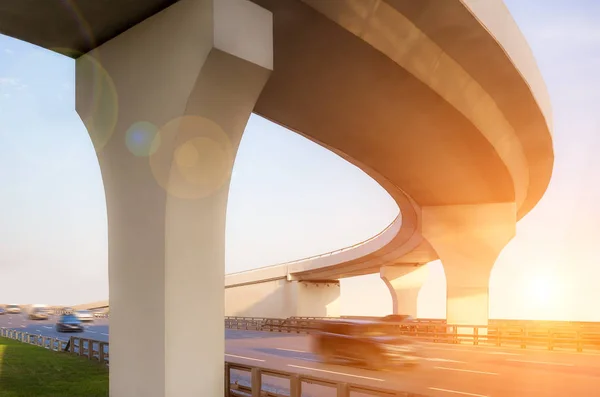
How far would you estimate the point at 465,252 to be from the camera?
31250mm

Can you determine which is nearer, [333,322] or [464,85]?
[464,85]

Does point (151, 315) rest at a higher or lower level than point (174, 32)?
lower

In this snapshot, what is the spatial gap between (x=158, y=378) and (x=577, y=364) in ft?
60.0

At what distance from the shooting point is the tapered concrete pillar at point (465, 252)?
29.9 m

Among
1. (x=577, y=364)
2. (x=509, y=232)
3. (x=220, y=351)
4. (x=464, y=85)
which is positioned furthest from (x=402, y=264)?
(x=220, y=351)

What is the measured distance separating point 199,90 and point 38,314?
217 feet

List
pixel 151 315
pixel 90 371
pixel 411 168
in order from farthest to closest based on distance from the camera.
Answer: pixel 411 168 → pixel 90 371 → pixel 151 315

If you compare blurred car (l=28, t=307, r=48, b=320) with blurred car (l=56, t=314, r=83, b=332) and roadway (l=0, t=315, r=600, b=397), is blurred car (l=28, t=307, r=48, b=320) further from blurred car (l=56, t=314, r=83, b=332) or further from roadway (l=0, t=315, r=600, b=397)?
roadway (l=0, t=315, r=600, b=397)

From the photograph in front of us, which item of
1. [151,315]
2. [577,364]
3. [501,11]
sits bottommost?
[577,364]

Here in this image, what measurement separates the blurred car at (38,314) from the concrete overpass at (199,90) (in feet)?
197

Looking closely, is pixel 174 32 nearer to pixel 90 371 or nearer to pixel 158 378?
pixel 158 378

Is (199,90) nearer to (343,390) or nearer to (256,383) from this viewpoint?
(343,390)

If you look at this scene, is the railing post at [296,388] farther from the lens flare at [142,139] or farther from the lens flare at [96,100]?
the lens flare at [96,100]

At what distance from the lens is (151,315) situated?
9672 mm
